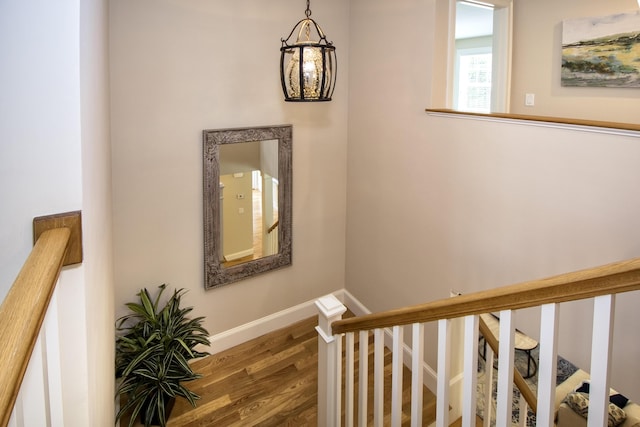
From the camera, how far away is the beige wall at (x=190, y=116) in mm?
2816

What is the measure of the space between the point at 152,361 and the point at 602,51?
3977 millimetres

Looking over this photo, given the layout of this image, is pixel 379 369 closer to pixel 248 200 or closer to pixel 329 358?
pixel 329 358

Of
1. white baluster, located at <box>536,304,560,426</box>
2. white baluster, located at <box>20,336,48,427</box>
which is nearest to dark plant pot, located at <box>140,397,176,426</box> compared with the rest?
white baluster, located at <box>20,336,48,427</box>

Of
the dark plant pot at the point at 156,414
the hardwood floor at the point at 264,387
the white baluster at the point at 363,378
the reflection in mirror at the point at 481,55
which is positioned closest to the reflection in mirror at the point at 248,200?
the hardwood floor at the point at 264,387

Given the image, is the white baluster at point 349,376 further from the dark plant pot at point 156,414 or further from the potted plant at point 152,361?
the dark plant pot at point 156,414

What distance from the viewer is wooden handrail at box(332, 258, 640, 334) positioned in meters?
0.73

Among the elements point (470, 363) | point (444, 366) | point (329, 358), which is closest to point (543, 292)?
point (470, 363)

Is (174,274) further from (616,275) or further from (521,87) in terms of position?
(521,87)

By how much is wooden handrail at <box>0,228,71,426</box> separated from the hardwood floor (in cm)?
238

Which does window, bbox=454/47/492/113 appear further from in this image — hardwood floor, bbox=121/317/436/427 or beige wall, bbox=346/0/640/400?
hardwood floor, bbox=121/317/436/427

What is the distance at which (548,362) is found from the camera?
2.89 feet

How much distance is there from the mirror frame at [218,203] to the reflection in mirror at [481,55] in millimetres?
1402

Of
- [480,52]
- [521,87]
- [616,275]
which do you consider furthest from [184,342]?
[480,52]

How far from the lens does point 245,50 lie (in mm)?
3230
